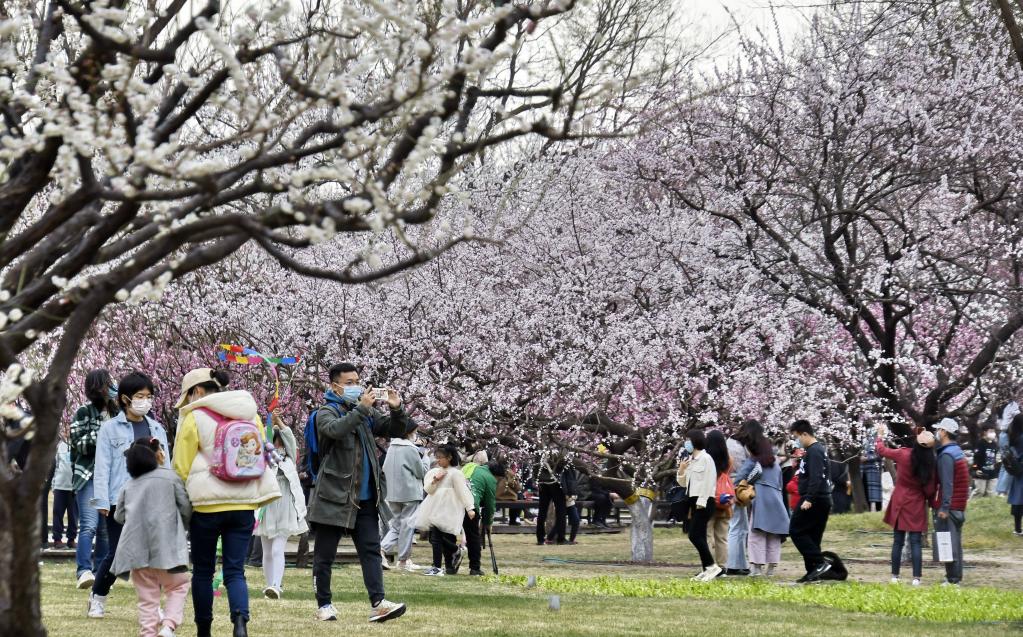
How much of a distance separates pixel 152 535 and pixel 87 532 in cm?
396

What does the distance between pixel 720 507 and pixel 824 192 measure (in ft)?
14.8

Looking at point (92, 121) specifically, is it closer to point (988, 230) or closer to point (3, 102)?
point (3, 102)

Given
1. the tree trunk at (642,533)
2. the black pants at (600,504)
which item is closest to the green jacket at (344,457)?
the tree trunk at (642,533)

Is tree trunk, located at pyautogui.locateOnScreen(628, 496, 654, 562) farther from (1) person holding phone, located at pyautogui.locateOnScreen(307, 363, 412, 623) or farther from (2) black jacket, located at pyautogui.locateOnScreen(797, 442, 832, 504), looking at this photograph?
(1) person holding phone, located at pyautogui.locateOnScreen(307, 363, 412, 623)

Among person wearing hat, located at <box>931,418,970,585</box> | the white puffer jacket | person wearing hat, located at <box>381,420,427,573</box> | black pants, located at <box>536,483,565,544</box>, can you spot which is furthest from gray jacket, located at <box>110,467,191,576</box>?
black pants, located at <box>536,483,565,544</box>

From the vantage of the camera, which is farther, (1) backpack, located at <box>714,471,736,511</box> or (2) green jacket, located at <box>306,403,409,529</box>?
(1) backpack, located at <box>714,471,736,511</box>

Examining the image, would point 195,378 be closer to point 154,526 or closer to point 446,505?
point 154,526

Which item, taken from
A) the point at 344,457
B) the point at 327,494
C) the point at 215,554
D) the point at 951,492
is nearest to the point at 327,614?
the point at 327,494

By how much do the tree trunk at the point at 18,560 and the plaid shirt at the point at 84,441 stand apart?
200 inches

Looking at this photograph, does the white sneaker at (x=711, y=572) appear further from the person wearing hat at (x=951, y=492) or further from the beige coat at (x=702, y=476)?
the person wearing hat at (x=951, y=492)

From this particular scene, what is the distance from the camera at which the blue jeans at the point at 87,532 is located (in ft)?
33.8

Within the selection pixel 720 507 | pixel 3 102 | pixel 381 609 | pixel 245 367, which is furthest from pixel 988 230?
pixel 3 102

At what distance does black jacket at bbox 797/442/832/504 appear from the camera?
14516 millimetres

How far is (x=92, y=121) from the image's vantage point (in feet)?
15.6
